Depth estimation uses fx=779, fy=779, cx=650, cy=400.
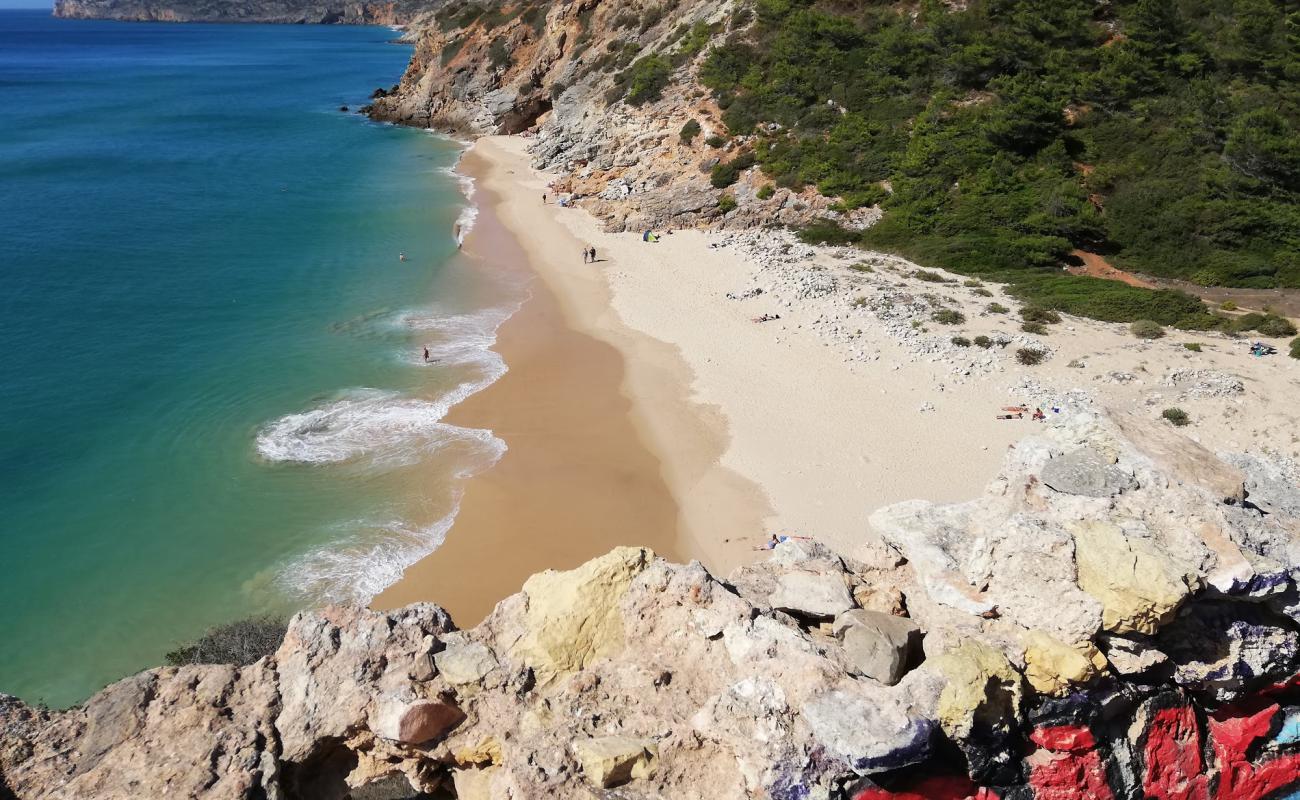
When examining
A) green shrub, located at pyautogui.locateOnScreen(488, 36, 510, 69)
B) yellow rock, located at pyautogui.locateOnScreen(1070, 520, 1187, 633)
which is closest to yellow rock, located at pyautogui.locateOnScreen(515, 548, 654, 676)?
yellow rock, located at pyautogui.locateOnScreen(1070, 520, 1187, 633)

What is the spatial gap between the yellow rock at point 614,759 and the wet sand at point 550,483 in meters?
9.14

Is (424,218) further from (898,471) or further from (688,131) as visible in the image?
(898,471)

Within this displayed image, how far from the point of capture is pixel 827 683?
7.26 metres

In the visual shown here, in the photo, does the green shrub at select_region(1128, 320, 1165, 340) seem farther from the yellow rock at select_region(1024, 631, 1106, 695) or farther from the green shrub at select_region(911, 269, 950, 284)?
the yellow rock at select_region(1024, 631, 1106, 695)

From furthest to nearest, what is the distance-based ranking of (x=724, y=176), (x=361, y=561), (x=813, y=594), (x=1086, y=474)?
1. (x=724, y=176)
2. (x=361, y=561)
3. (x=813, y=594)
4. (x=1086, y=474)

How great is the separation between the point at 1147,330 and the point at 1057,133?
15.4m

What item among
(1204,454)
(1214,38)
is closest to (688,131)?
(1214,38)

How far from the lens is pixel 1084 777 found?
25.7ft

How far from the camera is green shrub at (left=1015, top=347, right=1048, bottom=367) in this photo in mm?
23719

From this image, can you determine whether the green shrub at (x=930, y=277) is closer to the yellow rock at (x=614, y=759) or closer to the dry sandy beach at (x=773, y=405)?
the dry sandy beach at (x=773, y=405)

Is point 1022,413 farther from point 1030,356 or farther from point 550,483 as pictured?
point 550,483

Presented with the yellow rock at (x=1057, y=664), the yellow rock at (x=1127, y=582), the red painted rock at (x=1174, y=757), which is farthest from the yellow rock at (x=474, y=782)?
the red painted rock at (x=1174, y=757)

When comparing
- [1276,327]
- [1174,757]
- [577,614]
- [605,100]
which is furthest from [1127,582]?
[605,100]

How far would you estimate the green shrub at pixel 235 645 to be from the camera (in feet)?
42.4
